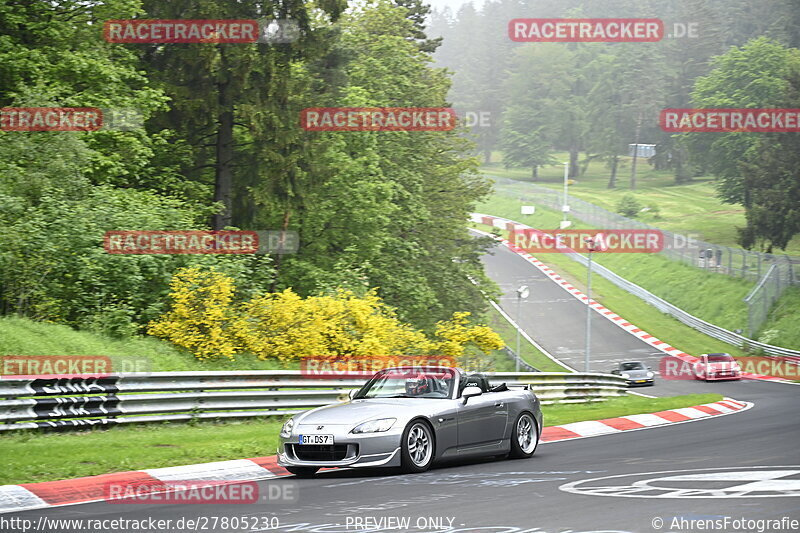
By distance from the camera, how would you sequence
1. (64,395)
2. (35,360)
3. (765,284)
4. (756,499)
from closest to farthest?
(756,499), (64,395), (35,360), (765,284)

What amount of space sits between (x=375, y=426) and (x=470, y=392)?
184 centimetres

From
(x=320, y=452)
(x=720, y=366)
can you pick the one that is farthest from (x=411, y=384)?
(x=720, y=366)

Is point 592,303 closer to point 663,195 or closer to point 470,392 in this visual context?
point 663,195

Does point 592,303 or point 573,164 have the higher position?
point 573,164

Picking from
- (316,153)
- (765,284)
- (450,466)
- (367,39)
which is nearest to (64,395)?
(450,466)

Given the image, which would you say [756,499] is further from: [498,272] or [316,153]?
[498,272]

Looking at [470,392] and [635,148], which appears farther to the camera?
[635,148]

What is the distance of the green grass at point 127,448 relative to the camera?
11242 mm

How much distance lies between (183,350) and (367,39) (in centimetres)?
2906

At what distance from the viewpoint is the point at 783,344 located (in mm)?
56688

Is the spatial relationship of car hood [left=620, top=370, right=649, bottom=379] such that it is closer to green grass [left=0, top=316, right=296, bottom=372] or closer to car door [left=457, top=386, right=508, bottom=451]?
green grass [left=0, top=316, right=296, bottom=372]

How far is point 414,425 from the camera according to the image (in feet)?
38.0

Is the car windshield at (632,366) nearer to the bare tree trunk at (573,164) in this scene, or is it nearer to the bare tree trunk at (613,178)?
the bare tree trunk at (613,178)

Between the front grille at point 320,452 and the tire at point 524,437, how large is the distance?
9.70 feet
